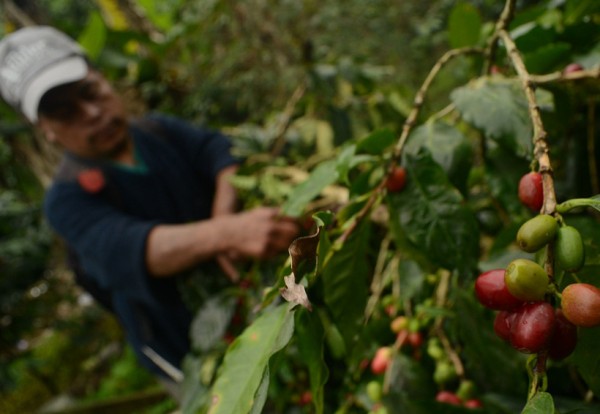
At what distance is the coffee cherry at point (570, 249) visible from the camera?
0.80 ft

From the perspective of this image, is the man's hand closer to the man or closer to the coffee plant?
the man

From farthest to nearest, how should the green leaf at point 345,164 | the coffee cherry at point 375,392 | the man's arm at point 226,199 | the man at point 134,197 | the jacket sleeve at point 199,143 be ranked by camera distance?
1. the jacket sleeve at point 199,143
2. the man's arm at point 226,199
3. the man at point 134,197
4. the coffee cherry at point 375,392
5. the green leaf at point 345,164

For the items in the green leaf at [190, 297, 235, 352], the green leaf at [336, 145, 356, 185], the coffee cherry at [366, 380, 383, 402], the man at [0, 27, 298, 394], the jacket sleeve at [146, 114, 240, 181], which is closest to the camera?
the green leaf at [336, 145, 356, 185]

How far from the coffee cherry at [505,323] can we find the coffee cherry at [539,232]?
53 millimetres

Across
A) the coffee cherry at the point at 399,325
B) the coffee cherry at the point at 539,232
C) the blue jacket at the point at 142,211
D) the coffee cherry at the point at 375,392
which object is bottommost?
the blue jacket at the point at 142,211

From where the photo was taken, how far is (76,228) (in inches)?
47.5

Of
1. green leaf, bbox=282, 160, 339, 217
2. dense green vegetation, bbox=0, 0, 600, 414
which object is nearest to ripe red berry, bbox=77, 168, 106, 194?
dense green vegetation, bbox=0, 0, 600, 414

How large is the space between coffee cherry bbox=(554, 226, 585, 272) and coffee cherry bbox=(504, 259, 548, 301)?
0.01 m

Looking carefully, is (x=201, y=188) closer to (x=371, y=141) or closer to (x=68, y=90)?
(x=68, y=90)

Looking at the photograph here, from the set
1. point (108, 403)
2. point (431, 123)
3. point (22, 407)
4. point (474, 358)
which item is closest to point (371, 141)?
point (431, 123)

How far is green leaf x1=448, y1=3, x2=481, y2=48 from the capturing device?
68 cm

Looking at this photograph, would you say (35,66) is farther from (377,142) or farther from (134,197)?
(377,142)

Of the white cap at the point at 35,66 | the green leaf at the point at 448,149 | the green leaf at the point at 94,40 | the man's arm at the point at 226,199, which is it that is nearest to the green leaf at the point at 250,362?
the green leaf at the point at 448,149

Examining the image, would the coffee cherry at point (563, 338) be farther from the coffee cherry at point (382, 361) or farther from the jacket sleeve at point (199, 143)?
the jacket sleeve at point (199, 143)
